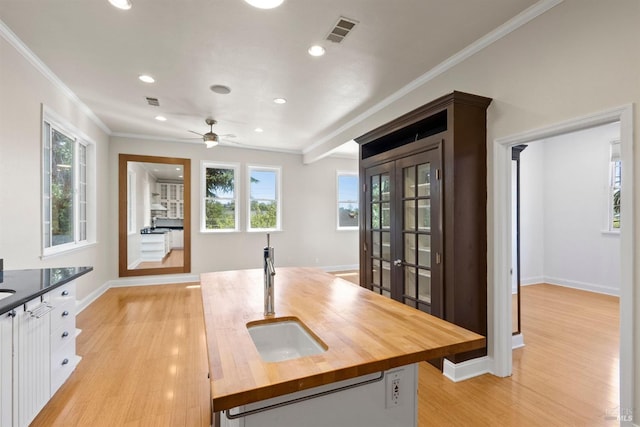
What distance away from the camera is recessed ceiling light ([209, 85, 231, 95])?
3.55m

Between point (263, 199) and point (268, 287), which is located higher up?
point (263, 199)

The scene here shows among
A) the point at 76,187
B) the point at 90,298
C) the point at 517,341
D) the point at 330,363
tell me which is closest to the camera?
the point at 330,363

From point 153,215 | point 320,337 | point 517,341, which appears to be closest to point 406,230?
point 517,341

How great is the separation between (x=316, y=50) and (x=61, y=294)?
299 cm

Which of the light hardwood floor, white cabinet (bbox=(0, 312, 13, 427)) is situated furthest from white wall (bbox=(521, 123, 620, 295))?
white cabinet (bbox=(0, 312, 13, 427))

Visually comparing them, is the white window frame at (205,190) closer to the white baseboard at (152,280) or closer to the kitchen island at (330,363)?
the white baseboard at (152,280)

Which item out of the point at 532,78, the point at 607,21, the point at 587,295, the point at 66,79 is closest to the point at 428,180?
the point at 532,78

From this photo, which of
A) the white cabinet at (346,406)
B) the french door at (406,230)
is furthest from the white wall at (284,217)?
the white cabinet at (346,406)

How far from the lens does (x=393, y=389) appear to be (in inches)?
50.0

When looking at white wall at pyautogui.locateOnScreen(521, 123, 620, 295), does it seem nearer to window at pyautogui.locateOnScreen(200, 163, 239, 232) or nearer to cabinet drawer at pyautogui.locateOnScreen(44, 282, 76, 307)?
window at pyautogui.locateOnScreen(200, 163, 239, 232)

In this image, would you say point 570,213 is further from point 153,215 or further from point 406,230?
point 153,215

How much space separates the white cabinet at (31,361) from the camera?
175 centimetres

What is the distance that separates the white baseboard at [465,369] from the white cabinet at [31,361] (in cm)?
300

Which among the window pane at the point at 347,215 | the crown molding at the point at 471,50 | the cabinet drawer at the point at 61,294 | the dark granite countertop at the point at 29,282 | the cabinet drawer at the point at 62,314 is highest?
the crown molding at the point at 471,50
